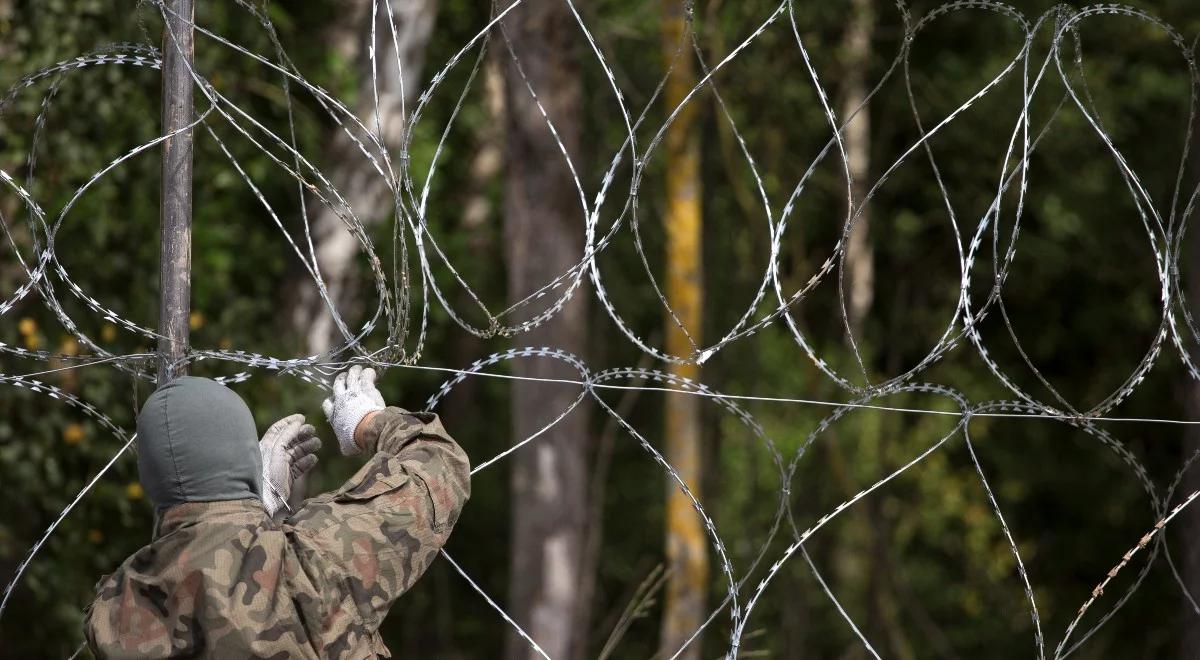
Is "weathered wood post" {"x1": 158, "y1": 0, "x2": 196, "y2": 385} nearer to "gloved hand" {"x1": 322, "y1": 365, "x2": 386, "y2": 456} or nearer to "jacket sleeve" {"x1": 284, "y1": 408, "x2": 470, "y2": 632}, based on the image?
"gloved hand" {"x1": 322, "y1": 365, "x2": 386, "y2": 456}

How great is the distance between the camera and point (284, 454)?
9.10 feet

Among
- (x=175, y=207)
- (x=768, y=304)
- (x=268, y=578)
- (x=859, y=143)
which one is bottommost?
(x=768, y=304)

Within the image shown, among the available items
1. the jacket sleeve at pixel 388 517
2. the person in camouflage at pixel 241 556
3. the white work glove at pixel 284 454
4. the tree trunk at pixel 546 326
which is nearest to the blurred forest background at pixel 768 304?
the tree trunk at pixel 546 326

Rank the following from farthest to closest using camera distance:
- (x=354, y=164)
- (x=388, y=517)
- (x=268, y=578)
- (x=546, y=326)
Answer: (x=354, y=164) < (x=546, y=326) < (x=388, y=517) < (x=268, y=578)

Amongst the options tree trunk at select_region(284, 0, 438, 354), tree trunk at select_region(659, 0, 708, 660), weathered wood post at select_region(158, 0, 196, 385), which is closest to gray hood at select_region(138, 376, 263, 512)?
weathered wood post at select_region(158, 0, 196, 385)

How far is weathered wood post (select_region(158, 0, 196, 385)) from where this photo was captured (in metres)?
2.67

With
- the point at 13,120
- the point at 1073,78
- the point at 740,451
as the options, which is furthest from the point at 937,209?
the point at 13,120

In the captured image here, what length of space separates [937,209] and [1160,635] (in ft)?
11.9

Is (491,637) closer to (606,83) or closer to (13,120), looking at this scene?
(606,83)

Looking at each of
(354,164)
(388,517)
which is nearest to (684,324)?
(354,164)

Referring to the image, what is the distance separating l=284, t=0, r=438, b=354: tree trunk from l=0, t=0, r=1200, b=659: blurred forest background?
0.02m

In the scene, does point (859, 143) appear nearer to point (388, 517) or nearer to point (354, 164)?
point (354, 164)

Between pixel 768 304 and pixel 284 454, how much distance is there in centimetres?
912

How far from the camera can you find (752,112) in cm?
1039
